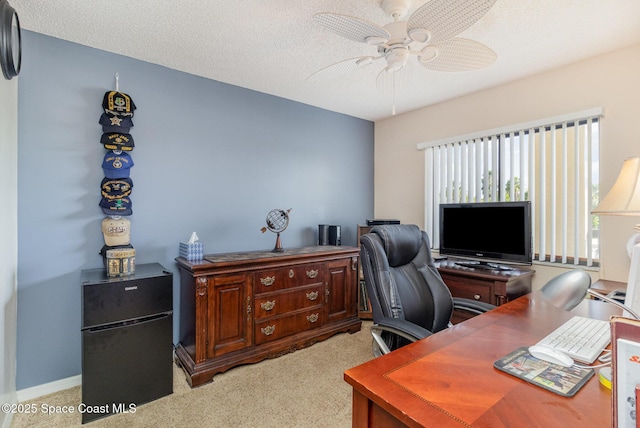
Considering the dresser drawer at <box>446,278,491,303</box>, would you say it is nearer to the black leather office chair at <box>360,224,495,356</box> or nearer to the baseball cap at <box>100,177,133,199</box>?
the black leather office chair at <box>360,224,495,356</box>

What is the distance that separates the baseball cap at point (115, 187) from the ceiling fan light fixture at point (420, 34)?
7.62 ft

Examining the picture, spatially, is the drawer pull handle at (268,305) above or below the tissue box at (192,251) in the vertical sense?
below

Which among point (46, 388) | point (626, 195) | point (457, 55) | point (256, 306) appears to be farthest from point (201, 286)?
point (626, 195)

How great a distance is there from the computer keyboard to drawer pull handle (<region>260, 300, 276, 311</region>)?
199 centimetres

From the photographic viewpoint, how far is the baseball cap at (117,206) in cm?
238

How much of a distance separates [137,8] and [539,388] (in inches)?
109

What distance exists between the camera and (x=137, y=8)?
1.91m

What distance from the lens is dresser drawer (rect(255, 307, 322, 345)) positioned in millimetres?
2605

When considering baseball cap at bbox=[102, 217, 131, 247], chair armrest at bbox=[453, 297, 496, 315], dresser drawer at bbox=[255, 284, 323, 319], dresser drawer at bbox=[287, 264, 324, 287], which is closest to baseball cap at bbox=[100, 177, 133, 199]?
baseball cap at bbox=[102, 217, 131, 247]

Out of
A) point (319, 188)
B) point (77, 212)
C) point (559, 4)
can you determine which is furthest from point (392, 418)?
point (319, 188)

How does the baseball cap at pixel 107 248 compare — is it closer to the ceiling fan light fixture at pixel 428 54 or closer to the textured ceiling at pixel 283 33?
the textured ceiling at pixel 283 33

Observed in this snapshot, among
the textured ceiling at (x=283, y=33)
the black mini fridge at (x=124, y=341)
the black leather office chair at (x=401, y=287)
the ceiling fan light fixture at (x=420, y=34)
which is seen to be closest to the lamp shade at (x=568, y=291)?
the black leather office chair at (x=401, y=287)

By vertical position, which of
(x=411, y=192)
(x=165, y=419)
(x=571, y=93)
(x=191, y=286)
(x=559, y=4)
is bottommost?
(x=165, y=419)

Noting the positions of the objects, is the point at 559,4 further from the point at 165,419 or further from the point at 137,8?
the point at 165,419
